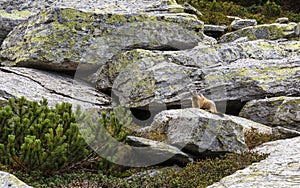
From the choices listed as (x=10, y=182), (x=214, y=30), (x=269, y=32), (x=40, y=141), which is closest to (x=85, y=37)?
(x=40, y=141)

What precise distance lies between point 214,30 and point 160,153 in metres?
11.9

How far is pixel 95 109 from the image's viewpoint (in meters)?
13.6

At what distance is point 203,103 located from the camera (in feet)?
41.6

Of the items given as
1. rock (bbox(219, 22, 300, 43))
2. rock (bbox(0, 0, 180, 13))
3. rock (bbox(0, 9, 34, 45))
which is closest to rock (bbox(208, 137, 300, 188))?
rock (bbox(0, 0, 180, 13))

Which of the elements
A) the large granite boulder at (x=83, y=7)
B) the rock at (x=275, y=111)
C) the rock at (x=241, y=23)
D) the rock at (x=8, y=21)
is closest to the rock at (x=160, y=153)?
the rock at (x=275, y=111)

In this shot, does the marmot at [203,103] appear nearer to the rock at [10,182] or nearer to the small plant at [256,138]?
the small plant at [256,138]

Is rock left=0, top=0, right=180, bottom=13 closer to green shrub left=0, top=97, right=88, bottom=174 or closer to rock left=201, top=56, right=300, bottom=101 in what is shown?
rock left=201, top=56, right=300, bottom=101

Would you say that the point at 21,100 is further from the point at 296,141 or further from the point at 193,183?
the point at 296,141

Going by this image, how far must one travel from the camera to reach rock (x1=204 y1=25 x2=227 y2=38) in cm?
2023

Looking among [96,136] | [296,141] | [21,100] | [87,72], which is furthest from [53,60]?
[296,141]

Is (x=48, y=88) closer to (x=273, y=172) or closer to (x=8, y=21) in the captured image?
(x=8, y=21)

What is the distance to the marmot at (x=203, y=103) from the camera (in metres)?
12.6

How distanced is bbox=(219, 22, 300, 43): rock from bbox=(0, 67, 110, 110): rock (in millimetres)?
7148

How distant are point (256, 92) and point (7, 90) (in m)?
7.63
